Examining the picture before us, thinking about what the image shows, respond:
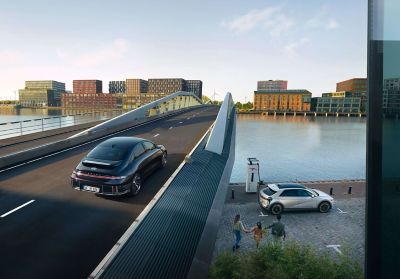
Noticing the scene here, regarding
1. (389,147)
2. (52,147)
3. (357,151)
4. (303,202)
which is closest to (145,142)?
(52,147)

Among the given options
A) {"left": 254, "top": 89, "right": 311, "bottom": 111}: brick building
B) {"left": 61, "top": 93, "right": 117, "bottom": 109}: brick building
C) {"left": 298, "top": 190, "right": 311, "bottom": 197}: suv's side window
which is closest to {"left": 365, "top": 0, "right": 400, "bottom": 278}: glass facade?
{"left": 298, "top": 190, "right": 311, "bottom": 197}: suv's side window

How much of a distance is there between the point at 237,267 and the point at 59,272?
4100 mm

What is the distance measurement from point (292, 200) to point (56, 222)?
11479 mm

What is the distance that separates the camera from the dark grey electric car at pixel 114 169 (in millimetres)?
7391

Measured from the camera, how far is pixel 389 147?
4293mm

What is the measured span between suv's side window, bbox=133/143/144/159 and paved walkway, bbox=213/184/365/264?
4.88 meters

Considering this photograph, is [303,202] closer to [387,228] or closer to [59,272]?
[387,228]

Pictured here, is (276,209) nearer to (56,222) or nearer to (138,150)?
(138,150)

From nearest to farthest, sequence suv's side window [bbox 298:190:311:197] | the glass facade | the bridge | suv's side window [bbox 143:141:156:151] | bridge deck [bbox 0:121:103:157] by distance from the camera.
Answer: the glass facade → the bridge → suv's side window [bbox 143:141:156:151] → bridge deck [bbox 0:121:103:157] → suv's side window [bbox 298:190:311:197]

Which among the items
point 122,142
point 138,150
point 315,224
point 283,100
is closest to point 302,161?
point 315,224

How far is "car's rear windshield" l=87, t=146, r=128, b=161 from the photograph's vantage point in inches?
311

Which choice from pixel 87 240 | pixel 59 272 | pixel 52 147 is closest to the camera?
pixel 59 272

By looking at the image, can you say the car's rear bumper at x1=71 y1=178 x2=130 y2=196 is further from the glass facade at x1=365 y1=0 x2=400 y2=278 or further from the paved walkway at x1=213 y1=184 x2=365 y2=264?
the glass facade at x1=365 y1=0 x2=400 y2=278

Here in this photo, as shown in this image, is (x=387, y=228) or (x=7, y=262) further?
(x=7, y=262)
